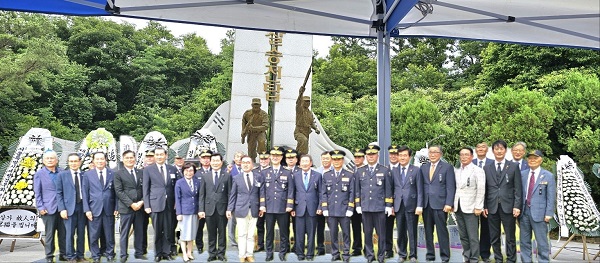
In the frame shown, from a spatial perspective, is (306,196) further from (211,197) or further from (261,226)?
(211,197)

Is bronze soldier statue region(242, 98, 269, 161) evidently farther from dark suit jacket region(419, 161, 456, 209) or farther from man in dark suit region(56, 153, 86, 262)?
dark suit jacket region(419, 161, 456, 209)

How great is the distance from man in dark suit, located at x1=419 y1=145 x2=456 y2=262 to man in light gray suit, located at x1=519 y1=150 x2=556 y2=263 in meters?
0.90

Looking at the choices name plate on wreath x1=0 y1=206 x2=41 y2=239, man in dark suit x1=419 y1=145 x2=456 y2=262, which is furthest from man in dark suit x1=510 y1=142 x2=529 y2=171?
name plate on wreath x1=0 y1=206 x2=41 y2=239

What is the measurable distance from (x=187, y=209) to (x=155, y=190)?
18.6 inches

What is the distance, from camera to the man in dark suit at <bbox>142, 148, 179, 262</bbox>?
7.27m

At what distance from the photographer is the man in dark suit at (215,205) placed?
730 cm

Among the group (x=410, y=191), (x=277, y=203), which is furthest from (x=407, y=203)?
(x=277, y=203)

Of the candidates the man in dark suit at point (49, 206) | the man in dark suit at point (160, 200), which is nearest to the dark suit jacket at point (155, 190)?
the man in dark suit at point (160, 200)

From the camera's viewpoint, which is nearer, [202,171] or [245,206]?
[245,206]

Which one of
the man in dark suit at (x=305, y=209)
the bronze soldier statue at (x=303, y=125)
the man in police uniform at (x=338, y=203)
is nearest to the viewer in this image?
the man in police uniform at (x=338, y=203)

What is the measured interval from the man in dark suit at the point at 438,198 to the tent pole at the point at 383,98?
0.91 m

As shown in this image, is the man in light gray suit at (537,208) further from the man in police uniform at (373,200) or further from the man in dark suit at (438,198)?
the man in police uniform at (373,200)

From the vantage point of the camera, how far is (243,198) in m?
7.33

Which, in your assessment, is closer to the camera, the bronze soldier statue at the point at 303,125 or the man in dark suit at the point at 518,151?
the man in dark suit at the point at 518,151
